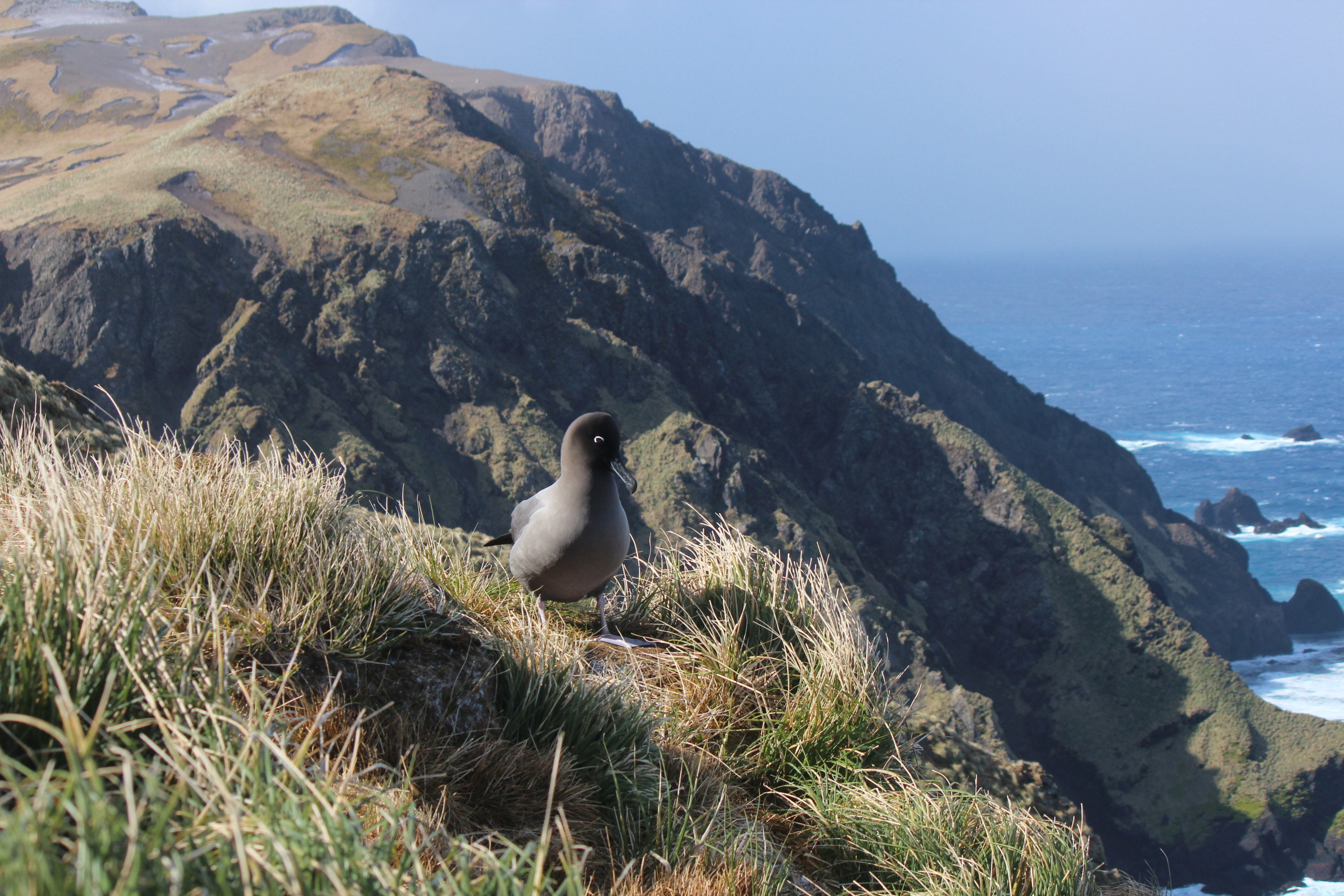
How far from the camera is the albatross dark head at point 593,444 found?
5145 millimetres

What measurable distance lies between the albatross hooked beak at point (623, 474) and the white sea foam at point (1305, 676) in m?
69.0

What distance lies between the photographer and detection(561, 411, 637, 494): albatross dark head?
5.14 metres

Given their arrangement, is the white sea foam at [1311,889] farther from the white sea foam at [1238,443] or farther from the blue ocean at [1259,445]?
the white sea foam at [1238,443]

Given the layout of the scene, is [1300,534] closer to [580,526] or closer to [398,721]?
[580,526]

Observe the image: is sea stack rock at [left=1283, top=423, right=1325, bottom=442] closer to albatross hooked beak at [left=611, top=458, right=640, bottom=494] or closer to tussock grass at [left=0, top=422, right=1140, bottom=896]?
tussock grass at [left=0, top=422, right=1140, bottom=896]

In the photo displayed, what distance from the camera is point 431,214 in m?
57.8

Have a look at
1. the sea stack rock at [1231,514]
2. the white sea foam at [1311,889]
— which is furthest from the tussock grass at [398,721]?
the sea stack rock at [1231,514]

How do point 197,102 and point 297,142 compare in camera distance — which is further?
point 197,102

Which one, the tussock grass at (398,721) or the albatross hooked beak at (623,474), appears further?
the albatross hooked beak at (623,474)

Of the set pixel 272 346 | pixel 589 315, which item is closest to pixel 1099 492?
pixel 589 315

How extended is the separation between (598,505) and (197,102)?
4271 inches

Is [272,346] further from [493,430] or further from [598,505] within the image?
[598,505]

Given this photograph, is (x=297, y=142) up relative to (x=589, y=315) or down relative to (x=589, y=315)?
up

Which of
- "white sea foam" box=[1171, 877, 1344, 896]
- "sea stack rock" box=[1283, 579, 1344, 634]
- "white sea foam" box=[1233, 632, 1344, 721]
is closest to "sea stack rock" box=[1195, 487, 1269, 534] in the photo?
"sea stack rock" box=[1283, 579, 1344, 634]
